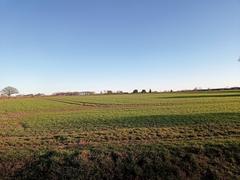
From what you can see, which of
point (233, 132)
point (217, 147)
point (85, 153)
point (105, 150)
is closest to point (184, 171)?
point (217, 147)

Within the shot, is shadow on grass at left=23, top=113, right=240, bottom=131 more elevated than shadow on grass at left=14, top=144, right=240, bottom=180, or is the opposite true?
shadow on grass at left=23, top=113, right=240, bottom=131

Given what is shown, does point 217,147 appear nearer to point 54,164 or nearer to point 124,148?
point 124,148

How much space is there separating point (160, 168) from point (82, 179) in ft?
10.5

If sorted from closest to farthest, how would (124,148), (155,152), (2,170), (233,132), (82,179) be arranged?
(82,179) → (2,170) → (155,152) → (124,148) → (233,132)

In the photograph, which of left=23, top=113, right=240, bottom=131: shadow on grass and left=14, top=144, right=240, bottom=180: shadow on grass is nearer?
left=14, top=144, right=240, bottom=180: shadow on grass

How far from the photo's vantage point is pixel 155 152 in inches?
434

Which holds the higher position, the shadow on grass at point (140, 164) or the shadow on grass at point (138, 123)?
the shadow on grass at point (138, 123)

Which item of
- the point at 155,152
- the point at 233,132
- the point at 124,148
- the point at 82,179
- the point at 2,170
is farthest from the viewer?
the point at 233,132

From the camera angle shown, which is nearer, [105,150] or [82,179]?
[82,179]

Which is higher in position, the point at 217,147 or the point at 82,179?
the point at 217,147

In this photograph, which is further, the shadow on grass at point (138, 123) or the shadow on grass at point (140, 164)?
the shadow on grass at point (138, 123)

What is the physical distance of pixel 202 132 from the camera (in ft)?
49.7

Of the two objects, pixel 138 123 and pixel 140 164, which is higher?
pixel 138 123

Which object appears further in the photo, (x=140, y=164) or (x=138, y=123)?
(x=138, y=123)
